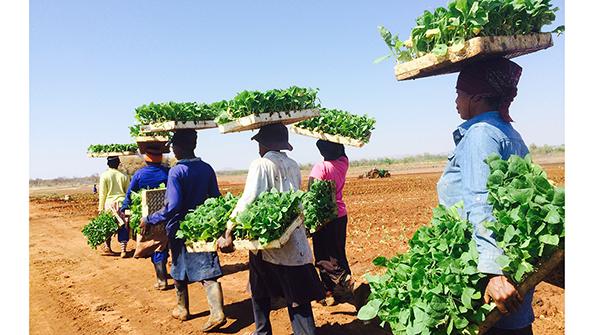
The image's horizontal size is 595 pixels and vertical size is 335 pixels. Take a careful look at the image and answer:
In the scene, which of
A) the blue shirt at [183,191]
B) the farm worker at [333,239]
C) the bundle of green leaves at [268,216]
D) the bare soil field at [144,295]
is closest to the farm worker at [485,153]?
the bare soil field at [144,295]

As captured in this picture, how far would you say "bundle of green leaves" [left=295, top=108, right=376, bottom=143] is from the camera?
5758 millimetres

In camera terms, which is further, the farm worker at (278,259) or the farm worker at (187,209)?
the farm worker at (187,209)

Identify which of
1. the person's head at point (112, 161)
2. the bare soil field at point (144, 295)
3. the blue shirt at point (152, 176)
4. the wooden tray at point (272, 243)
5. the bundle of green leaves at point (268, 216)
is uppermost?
the person's head at point (112, 161)

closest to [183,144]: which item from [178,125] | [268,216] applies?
[178,125]

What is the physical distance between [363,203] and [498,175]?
16.3 m

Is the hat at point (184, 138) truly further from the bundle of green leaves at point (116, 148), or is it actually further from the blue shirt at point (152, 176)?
the bundle of green leaves at point (116, 148)

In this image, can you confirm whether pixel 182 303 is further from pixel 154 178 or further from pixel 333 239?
pixel 333 239

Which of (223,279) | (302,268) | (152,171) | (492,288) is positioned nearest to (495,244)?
(492,288)

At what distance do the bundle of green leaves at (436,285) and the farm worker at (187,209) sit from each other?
307cm

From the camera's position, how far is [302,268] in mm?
4273

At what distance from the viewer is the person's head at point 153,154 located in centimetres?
658

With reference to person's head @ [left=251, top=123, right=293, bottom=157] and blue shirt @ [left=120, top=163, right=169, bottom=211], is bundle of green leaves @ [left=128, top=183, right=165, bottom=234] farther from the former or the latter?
person's head @ [left=251, top=123, right=293, bottom=157]

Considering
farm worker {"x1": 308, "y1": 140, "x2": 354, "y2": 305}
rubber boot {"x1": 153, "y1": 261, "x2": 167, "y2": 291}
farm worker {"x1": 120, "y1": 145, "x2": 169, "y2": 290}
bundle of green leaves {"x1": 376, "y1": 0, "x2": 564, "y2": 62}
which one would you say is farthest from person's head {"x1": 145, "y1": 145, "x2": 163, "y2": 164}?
bundle of green leaves {"x1": 376, "y1": 0, "x2": 564, "y2": 62}

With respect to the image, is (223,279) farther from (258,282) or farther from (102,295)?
(258,282)
